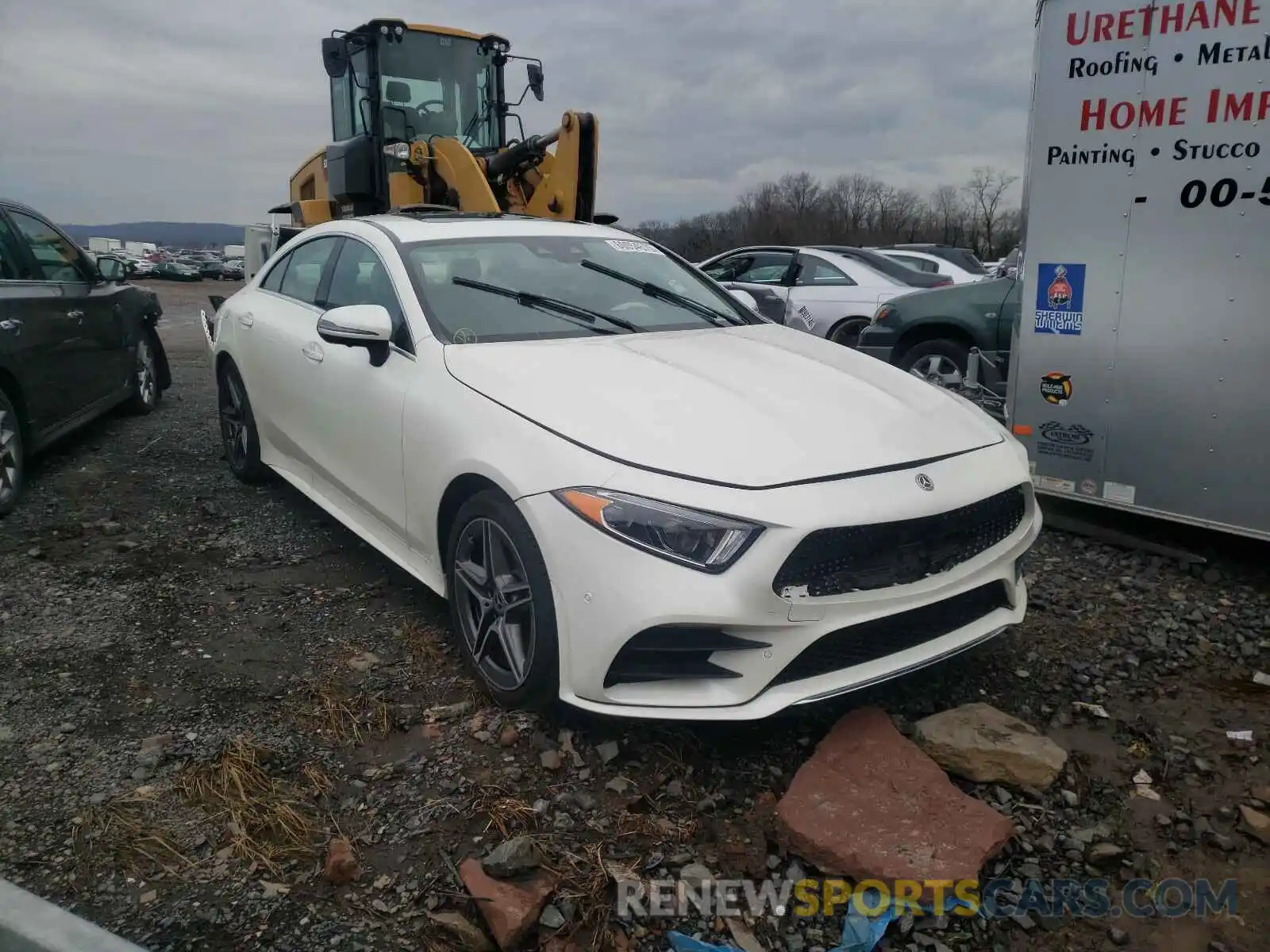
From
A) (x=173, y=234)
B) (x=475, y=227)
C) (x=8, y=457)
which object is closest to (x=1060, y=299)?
(x=475, y=227)

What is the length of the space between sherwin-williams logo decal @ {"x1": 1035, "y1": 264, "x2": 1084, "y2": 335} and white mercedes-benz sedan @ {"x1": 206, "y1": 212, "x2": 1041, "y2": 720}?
158 centimetres

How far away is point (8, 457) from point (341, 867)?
13.1ft

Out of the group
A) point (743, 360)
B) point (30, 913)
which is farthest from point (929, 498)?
point (30, 913)

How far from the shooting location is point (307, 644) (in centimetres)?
369

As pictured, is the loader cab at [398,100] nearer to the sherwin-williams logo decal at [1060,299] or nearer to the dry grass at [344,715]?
the sherwin-williams logo decal at [1060,299]

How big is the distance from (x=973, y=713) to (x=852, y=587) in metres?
0.79

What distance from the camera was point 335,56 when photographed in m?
9.85

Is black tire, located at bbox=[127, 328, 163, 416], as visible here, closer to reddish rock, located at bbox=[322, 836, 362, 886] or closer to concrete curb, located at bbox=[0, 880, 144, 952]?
reddish rock, located at bbox=[322, 836, 362, 886]

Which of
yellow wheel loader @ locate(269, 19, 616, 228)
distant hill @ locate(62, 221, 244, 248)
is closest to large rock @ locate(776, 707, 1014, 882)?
yellow wheel loader @ locate(269, 19, 616, 228)

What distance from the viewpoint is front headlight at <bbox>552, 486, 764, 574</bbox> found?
8.40ft

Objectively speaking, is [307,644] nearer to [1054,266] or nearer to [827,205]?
[1054,266]

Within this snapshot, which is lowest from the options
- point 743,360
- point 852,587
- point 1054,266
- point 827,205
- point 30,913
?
point 30,913

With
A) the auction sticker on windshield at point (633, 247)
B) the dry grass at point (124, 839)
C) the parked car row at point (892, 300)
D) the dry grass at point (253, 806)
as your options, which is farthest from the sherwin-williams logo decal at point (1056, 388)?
the dry grass at point (124, 839)

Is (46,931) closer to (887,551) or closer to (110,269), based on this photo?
(887,551)
